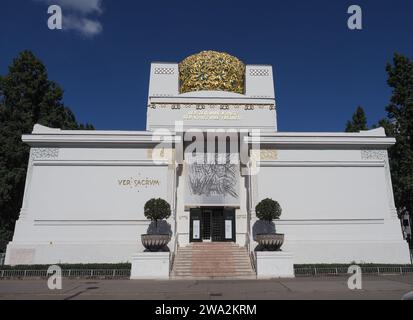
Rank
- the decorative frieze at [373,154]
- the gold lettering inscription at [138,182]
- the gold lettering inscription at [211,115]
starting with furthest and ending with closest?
1. the gold lettering inscription at [211,115]
2. the decorative frieze at [373,154]
3. the gold lettering inscription at [138,182]

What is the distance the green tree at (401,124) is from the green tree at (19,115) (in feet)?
61.0

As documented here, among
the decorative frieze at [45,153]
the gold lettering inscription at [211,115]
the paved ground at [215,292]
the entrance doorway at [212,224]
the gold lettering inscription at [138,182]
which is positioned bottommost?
the paved ground at [215,292]

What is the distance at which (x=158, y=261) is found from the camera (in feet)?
37.2

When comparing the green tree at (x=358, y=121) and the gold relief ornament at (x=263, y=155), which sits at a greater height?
the green tree at (x=358, y=121)

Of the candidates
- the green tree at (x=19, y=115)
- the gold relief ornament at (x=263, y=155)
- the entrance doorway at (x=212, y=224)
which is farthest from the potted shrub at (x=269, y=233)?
the green tree at (x=19, y=115)

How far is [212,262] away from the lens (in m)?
12.4

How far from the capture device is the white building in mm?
13586

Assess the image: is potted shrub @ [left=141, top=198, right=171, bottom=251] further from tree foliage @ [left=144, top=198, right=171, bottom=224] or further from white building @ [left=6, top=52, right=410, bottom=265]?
white building @ [left=6, top=52, right=410, bottom=265]

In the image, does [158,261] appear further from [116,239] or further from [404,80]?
[404,80]

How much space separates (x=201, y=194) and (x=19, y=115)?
435 inches

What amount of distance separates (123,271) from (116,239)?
2.66 m

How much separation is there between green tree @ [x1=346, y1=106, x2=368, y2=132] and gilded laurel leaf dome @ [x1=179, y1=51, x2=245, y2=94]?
28.6ft

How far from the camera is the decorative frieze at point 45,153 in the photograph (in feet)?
47.6

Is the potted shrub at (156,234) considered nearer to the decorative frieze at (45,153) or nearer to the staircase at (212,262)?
the staircase at (212,262)
